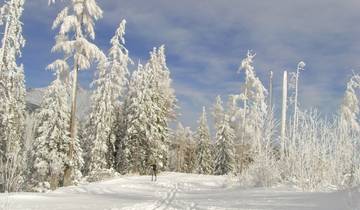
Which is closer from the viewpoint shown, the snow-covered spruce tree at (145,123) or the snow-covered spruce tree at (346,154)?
the snow-covered spruce tree at (346,154)

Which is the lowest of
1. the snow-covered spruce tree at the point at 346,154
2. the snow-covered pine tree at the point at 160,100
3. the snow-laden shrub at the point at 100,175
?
the snow-laden shrub at the point at 100,175

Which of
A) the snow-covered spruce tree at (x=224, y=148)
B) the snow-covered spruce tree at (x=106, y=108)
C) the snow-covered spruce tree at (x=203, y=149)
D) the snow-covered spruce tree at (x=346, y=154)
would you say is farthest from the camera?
the snow-covered spruce tree at (x=203, y=149)

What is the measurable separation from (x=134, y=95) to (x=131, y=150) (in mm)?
4921

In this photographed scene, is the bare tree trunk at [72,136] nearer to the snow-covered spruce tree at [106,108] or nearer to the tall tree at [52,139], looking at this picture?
the tall tree at [52,139]

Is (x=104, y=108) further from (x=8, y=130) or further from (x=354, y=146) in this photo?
(x=354, y=146)

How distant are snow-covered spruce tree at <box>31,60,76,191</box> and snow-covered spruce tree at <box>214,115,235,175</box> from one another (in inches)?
1030

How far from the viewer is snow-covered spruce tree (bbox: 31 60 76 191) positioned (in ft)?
110

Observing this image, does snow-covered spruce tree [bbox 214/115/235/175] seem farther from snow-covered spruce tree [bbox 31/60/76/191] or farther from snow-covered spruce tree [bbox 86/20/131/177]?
snow-covered spruce tree [bbox 31/60/76/191]

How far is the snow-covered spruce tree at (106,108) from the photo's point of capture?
43844 millimetres

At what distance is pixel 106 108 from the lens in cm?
4516

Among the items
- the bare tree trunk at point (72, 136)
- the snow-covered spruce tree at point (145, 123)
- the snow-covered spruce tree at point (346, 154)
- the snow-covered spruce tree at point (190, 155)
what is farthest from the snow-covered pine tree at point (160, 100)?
the snow-covered spruce tree at point (346, 154)

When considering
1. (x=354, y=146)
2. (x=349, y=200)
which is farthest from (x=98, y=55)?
(x=349, y=200)

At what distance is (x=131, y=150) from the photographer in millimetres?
45344

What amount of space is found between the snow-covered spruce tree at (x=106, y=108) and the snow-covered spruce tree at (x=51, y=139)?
7626 millimetres
